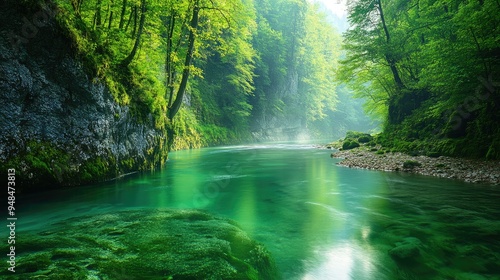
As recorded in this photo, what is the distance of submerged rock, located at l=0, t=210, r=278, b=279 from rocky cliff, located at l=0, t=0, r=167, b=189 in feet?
9.54

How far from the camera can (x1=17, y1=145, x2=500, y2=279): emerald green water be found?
13.2 feet

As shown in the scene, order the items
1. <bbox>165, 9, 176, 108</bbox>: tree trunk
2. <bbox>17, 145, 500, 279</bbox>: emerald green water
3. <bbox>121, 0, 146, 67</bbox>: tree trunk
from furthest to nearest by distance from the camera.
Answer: <bbox>165, 9, 176, 108</bbox>: tree trunk, <bbox>121, 0, 146, 67</bbox>: tree trunk, <bbox>17, 145, 500, 279</bbox>: emerald green water

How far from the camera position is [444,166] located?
35.0ft

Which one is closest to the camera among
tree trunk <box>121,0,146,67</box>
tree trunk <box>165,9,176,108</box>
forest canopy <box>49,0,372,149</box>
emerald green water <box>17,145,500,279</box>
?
emerald green water <box>17,145,500,279</box>

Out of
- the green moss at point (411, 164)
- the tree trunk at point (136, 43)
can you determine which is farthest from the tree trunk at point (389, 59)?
the tree trunk at point (136, 43)

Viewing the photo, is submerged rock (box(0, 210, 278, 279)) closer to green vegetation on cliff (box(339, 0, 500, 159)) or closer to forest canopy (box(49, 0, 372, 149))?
forest canopy (box(49, 0, 372, 149))

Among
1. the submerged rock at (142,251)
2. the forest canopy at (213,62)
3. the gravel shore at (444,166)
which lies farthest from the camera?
the forest canopy at (213,62)

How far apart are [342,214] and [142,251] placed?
4.43 metres

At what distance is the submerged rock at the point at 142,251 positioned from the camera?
3.11 meters

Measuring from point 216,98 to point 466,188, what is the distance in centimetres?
3356

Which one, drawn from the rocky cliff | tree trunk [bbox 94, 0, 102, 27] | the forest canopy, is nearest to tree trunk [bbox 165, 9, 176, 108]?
the forest canopy

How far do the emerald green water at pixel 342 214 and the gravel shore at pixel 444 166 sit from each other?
71 cm

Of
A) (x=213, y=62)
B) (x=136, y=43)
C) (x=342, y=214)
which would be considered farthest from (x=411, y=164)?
(x=213, y=62)

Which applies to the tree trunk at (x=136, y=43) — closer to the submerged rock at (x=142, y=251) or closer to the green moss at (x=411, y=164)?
the submerged rock at (x=142, y=251)
